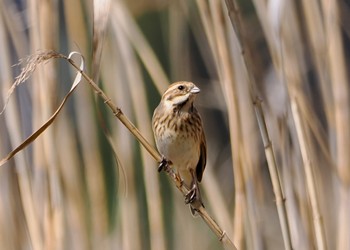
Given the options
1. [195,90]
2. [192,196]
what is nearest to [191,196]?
[192,196]

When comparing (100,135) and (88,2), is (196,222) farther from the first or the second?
(88,2)

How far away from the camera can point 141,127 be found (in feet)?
7.19

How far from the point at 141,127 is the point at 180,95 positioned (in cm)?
29

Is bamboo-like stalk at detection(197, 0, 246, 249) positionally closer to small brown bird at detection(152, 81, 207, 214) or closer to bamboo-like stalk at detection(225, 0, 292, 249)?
bamboo-like stalk at detection(225, 0, 292, 249)

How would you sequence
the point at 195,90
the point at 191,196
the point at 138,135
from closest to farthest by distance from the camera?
the point at 138,135, the point at 191,196, the point at 195,90

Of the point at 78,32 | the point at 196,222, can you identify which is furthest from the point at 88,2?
the point at 196,222

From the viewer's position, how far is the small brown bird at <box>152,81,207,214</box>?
249cm

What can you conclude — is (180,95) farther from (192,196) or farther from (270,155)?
(270,155)

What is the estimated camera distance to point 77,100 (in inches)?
90.7

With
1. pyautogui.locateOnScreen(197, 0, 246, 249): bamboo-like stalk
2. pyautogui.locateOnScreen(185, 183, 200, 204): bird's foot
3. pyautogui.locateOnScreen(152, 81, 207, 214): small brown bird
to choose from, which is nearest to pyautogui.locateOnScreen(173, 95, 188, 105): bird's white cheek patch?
pyautogui.locateOnScreen(152, 81, 207, 214): small brown bird

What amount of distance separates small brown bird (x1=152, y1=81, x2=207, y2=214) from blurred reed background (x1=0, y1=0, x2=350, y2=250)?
10 cm

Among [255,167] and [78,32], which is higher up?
[78,32]

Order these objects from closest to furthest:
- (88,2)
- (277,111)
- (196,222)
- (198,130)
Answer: (277,111) → (88,2) → (198,130) → (196,222)

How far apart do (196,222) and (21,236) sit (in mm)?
942
